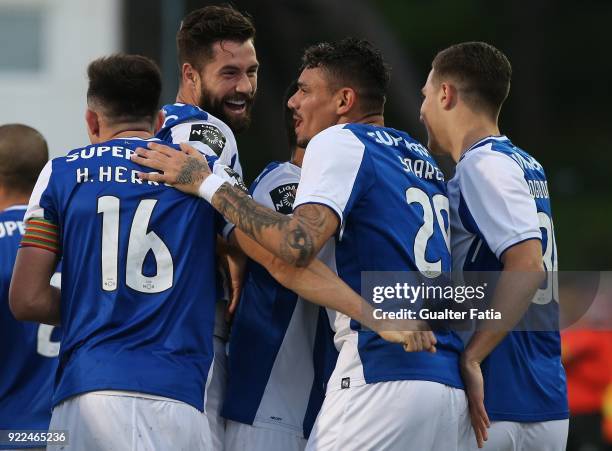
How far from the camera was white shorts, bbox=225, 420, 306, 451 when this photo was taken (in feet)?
17.1

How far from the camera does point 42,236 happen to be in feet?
15.6

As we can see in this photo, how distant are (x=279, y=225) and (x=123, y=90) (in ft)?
3.35

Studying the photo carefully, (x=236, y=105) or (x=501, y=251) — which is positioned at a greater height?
(x=236, y=105)

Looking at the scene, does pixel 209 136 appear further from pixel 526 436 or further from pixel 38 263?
pixel 526 436

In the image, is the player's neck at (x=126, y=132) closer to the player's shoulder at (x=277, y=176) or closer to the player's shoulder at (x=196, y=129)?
the player's shoulder at (x=196, y=129)

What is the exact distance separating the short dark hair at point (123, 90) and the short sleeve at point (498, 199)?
1.44 m

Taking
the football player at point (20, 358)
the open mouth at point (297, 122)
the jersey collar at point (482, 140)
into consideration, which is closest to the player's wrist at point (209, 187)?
the open mouth at point (297, 122)

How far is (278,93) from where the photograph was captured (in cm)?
2189

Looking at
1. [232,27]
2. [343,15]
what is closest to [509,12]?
[343,15]

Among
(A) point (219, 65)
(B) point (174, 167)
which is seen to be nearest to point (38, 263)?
(B) point (174, 167)

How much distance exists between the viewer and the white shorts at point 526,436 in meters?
5.02

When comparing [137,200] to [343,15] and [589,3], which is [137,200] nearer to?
[343,15]

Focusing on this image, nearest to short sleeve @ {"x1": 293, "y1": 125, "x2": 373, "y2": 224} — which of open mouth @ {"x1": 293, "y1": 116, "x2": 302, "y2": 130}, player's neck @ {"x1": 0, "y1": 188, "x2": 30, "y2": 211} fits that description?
open mouth @ {"x1": 293, "y1": 116, "x2": 302, "y2": 130}

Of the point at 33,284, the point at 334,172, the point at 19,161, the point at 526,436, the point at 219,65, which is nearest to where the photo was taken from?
the point at 334,172
